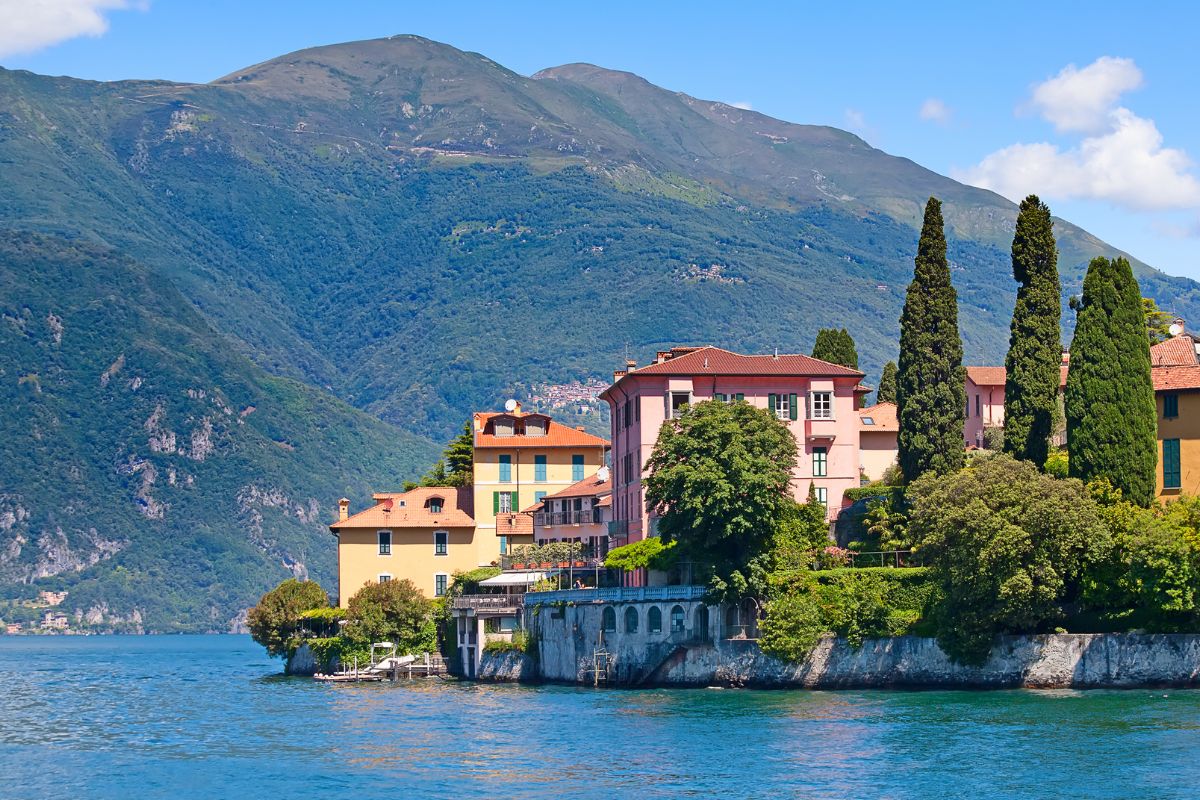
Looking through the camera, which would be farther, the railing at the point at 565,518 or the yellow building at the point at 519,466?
the yellow building at the point at 519,466

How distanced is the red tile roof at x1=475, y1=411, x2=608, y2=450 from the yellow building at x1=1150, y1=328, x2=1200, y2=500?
→ 144ft

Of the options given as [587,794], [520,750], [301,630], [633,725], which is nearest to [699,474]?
[633,725]

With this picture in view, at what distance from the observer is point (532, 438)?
124 m

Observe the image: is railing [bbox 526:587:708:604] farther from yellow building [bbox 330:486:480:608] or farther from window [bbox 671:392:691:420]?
yellow building [bbox 330:486:480:608]

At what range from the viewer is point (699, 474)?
Answer: 86.1 meters

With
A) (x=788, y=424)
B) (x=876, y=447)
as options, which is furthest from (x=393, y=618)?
(x=876, y=447)

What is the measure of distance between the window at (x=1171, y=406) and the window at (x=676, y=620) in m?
23.4

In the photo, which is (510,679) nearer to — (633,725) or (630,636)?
(630,636)

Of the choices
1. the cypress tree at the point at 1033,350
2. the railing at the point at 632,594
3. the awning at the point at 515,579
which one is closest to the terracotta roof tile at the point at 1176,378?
the cypress tree at the point at 1033,350

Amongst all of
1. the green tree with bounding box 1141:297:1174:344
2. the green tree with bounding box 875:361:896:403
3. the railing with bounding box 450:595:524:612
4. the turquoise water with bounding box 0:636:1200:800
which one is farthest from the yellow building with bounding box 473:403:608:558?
the green tree with bounding box 1141:297:1174:344

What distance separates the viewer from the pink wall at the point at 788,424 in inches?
4031

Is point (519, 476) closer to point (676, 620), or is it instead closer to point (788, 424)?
point (788, 424)

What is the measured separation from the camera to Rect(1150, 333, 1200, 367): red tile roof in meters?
94.1

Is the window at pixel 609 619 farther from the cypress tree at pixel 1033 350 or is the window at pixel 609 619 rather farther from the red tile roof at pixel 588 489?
the red tile roof at pixel 588 489
